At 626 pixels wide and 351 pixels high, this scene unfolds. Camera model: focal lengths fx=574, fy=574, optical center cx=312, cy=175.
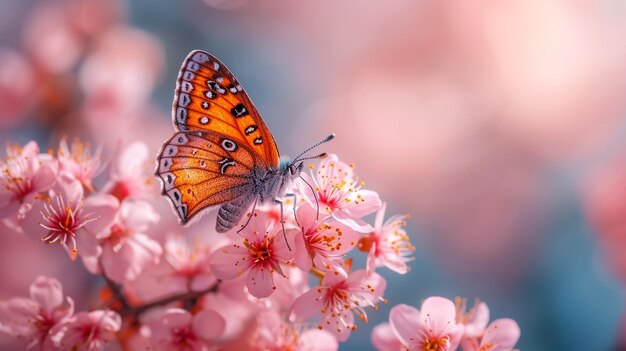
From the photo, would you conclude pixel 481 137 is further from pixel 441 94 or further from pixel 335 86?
pixel 335 86

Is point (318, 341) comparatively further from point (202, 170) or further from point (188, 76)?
point (188, 76)

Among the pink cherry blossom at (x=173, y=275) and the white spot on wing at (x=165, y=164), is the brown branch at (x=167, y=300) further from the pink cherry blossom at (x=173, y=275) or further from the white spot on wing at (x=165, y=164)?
the white spot on wing at (x=165, y=164)

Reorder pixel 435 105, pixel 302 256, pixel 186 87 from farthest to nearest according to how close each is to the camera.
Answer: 1. pixel 435 105
2. pixel 186 87
3. pixel 302 256

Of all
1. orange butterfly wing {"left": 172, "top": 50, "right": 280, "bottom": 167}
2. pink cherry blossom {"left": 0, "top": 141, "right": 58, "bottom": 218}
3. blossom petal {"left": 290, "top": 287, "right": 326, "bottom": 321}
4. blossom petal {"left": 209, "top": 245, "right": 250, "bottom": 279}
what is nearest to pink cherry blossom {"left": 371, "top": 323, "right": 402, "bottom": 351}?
blossom petal {"left": 290, "top": 287, "right": 326, "bottom": 321}

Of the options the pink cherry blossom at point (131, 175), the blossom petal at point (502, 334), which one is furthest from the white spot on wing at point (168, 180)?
the blossom petal at point (502, 334)

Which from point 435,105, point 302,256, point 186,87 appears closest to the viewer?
point 302,256

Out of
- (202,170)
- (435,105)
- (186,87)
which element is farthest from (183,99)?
(435,105)
